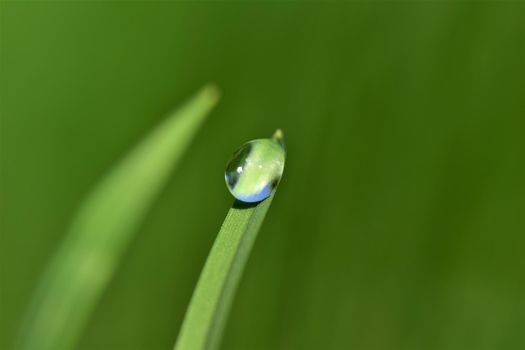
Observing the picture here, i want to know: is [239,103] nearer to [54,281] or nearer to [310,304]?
[310,304]

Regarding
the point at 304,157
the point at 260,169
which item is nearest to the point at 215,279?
the point at 260,169

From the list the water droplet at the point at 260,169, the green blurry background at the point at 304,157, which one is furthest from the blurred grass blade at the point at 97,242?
the green blurry background at the point at 304,157

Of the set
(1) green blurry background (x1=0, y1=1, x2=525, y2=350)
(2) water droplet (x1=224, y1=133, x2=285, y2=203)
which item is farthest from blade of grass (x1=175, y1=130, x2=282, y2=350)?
(1) green blurry background (x1=0, y1=1, x2=525, y2=350)

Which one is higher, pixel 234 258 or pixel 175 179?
pixel 175 179

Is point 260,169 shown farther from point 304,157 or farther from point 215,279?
point 304,157

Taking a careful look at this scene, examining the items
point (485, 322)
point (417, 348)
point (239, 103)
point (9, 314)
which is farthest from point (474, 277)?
point (9, 314)

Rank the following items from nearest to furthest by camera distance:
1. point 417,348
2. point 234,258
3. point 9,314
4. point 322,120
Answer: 1. point 234,258
2. point 417,348
3. point 9,314
4. point 322,120

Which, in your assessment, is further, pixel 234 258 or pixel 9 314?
pixel 9 314

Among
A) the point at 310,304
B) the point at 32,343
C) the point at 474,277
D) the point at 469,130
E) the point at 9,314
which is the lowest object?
the point at 32,343

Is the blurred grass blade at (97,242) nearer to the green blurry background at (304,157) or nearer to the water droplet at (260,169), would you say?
the water droplet at (260,169)
